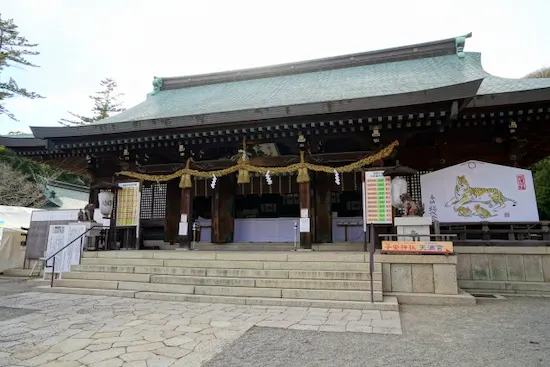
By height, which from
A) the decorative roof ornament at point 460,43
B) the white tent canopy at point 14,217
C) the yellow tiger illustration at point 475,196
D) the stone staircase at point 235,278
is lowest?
the stone staircase at point 235,278

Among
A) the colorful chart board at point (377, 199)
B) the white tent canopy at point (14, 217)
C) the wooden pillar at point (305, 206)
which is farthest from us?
the white tent canopy at point (14, 217)

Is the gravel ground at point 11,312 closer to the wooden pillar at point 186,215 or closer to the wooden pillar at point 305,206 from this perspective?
the wooden pillar at point 186,215

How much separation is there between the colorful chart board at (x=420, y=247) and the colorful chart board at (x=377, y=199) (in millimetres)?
1546

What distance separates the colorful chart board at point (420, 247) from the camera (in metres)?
6.59

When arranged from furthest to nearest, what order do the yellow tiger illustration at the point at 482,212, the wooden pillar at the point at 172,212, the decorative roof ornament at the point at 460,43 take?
the decorative roof ornament at the point at 460,43, the wooden pillar at the point at 172,212, the yellow tiger illustration at the point at 482,212

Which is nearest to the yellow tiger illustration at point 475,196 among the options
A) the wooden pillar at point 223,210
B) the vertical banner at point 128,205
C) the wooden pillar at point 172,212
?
the wooden pillar at point 223,210

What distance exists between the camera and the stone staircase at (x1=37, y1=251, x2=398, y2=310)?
622 centimetres

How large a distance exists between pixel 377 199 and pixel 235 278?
4051mm

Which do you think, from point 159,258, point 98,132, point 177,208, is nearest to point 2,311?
point 159,258

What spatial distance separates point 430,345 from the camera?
3.95 meters

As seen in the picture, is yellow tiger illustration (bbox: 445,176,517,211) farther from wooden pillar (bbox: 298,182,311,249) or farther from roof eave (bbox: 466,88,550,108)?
wooden pillar (bbox: 298,182,311,249)

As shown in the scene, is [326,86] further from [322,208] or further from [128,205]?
[128,205]

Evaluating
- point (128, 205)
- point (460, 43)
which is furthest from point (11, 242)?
point (460, 43)

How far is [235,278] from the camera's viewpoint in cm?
→ 711
